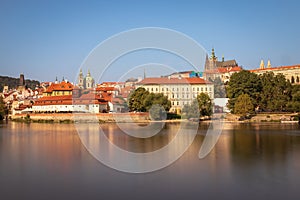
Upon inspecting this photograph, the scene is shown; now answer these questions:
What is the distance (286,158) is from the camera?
13.9 meters

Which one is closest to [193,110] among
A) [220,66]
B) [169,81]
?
[169,81]

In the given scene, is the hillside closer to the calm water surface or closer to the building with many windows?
the building with many windows

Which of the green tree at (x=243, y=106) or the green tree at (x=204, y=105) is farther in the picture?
the green tree at (x=204, y=105)

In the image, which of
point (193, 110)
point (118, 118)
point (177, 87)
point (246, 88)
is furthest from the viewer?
point (177, 87)

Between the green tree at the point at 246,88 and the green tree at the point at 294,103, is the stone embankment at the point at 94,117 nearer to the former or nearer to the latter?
the green tree at the point at 246,88

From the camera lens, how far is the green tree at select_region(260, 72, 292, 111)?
39.0 m

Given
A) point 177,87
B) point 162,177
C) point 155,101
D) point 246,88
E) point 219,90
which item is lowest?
point 162,177

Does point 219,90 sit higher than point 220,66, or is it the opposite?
point 220,66

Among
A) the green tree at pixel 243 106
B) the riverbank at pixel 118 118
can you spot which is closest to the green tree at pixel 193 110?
the riverbank at pixel 118 118

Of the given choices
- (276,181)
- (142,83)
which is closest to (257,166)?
(276,181)

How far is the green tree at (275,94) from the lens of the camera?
39.0 metres

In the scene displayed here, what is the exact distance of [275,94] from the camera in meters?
40.0

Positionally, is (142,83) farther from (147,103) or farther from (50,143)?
(50,143)

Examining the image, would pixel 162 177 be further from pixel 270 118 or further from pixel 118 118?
pixel 270 118
